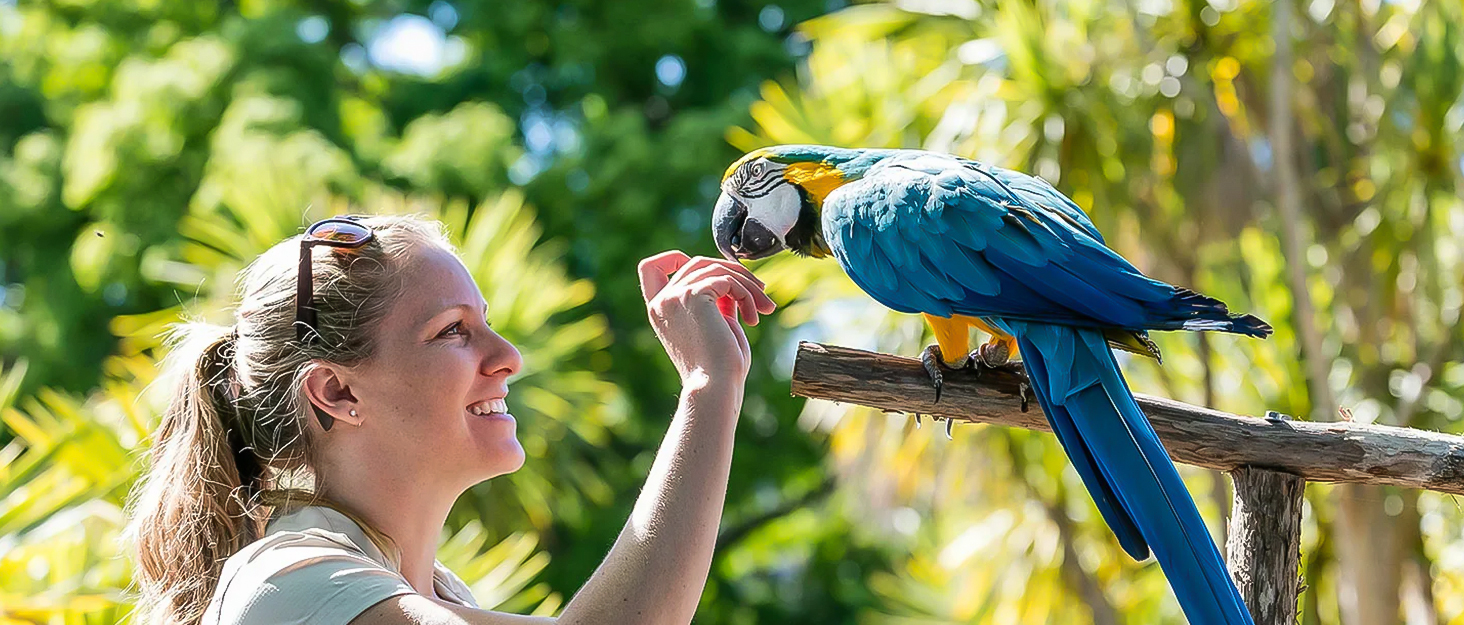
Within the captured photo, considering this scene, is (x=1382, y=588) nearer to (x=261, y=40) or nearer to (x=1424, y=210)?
(x=1424, y=210)

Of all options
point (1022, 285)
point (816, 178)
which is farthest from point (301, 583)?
point (816, 178)

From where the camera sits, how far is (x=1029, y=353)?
133cm

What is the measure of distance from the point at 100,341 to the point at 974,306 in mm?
7724

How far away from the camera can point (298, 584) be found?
2.98 feet

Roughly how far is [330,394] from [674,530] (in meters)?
0.37

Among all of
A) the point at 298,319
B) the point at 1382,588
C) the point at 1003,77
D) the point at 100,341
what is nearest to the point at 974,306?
the point at 298,319

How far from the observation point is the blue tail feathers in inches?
43.1

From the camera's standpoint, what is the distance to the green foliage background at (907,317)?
13.7 ft

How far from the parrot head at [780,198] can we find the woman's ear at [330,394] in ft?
2.30

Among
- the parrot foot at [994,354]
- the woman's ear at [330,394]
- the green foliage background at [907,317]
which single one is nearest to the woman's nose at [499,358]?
the woman's ear at [330,394]

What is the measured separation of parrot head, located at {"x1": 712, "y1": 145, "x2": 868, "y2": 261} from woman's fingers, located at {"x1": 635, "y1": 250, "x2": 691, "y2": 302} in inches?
15.5

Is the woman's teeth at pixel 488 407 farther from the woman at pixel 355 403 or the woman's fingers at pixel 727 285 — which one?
the woman's fingers at pixel 727 285

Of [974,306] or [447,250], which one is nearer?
[447,250]

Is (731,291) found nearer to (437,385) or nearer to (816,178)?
(437,385)
